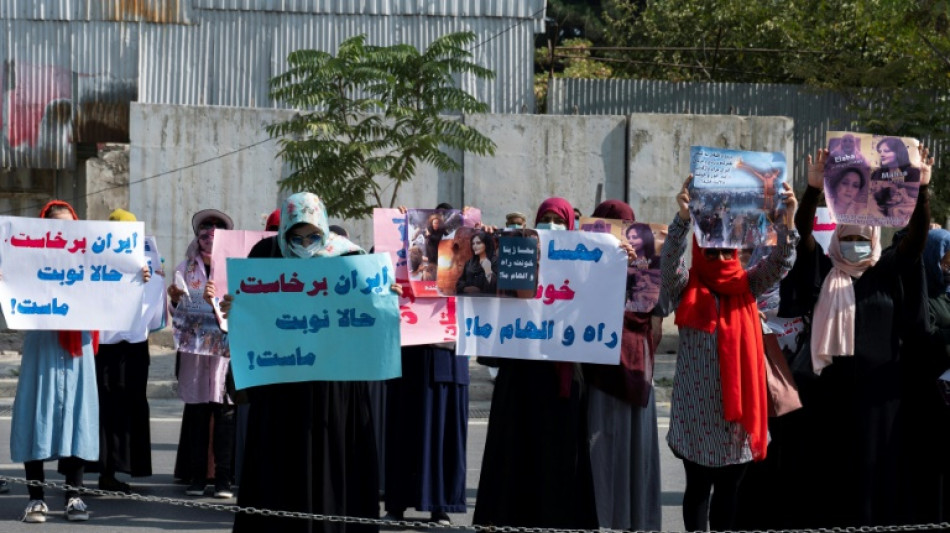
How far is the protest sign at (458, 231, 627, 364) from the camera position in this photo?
663cm

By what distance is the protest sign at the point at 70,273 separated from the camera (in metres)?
7.69

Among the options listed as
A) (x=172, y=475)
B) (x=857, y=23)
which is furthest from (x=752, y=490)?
(x=857, y=23)

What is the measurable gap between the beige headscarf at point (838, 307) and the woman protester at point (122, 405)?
14.7ft

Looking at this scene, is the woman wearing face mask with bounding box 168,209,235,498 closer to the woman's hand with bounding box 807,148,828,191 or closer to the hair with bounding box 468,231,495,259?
the hair with bounding box 468,231,495,259

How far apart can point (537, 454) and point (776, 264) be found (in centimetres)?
158

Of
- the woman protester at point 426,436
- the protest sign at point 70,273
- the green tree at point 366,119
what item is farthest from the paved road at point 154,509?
the green tree at point 366,119

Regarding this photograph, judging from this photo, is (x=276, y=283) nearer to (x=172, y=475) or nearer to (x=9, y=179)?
(x=172, y=475)

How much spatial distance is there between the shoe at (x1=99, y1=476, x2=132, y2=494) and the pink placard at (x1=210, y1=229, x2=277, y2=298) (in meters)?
1.88

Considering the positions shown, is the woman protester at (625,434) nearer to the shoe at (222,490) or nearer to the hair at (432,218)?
the hair at (432,218)

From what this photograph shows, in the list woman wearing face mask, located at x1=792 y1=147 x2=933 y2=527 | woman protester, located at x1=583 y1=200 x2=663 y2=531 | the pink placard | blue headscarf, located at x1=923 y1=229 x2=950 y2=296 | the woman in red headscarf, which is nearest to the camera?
the woman in red headscarf

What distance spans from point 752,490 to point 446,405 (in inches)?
80.8

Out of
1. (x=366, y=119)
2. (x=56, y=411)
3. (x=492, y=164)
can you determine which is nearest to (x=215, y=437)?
(x=56, y=411)

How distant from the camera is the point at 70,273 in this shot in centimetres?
779

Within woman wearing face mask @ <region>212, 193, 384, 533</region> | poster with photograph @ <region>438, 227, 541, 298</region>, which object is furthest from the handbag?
woman wearing face mask @ <region>212, 193, 384, 533</region>
